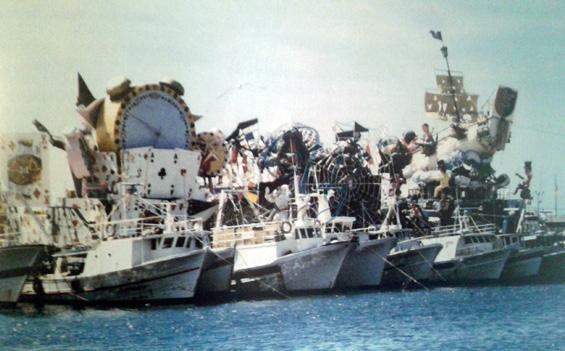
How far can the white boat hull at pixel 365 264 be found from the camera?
3369 cm

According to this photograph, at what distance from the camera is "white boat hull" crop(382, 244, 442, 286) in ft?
118

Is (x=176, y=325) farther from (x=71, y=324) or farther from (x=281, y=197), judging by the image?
(x=281, y=197)

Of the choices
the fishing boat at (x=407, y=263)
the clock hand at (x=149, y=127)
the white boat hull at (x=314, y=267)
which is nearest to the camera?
the white boat hull at (x=314, y=267)

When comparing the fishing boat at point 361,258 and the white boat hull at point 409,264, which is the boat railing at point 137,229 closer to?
the fishing boat at point 361,258

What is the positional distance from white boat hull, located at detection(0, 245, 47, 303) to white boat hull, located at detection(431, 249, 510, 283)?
59.4ft

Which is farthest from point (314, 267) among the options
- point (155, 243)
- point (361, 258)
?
point (155, 243)

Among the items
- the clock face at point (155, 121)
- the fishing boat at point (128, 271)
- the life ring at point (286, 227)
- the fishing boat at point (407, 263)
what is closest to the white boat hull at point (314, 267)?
the life ring at point (286, 227)

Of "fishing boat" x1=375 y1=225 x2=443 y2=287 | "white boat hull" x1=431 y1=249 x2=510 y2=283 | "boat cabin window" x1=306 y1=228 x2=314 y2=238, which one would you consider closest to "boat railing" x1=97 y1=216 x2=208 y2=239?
"boat cabin window" x1=306 y1=228 x2=314 y2=238

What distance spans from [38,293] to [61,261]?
1280mm

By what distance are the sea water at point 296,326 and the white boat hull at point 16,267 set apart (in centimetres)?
52

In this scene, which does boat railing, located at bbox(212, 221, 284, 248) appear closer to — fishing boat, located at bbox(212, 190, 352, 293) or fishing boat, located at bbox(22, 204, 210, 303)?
fishing boat, located at bbox(212, 190, 352, 293)

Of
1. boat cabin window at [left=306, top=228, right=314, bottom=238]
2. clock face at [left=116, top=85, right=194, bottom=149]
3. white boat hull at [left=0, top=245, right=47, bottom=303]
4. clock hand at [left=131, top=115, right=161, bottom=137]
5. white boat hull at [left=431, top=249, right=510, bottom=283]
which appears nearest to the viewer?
white boat hull at [left=0, top=245, right=47, bottom=303]

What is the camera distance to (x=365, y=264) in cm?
3419

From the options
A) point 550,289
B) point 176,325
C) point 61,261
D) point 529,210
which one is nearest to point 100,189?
point 61,261
